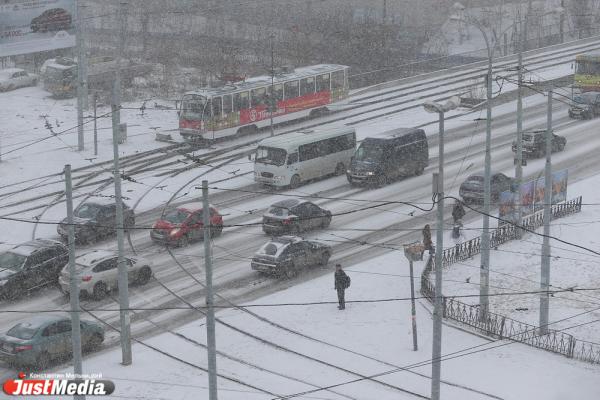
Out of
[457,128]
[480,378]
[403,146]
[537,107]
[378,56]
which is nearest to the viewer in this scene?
[480,378]

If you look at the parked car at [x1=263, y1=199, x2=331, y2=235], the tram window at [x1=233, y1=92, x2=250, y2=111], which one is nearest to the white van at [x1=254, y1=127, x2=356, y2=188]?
the parked car at [x1=263, y1=199, x2=331, y2=235]

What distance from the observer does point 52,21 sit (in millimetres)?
48969

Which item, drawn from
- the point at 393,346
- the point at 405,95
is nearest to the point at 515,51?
the point at 405,95

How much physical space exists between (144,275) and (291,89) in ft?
69.6

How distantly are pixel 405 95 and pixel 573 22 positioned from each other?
3002cm

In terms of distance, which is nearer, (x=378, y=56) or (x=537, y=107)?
(x=537, y=107)

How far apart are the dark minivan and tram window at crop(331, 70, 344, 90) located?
11429mm

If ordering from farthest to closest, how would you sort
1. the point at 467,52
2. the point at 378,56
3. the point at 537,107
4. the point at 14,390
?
the point at 467,52
the point at 378,56
the point at 537,107
the point at 14,390

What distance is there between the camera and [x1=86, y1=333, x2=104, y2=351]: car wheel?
2611 cm

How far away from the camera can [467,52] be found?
7356 centimetres

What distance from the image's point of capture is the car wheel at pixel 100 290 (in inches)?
1164

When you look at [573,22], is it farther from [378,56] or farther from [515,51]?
[378,56]

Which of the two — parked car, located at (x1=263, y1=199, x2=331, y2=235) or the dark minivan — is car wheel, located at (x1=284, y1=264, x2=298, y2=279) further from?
the dark minivan

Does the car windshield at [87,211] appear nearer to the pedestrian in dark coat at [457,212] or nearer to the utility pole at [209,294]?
the pedestrian in dark coat at [457,212]
